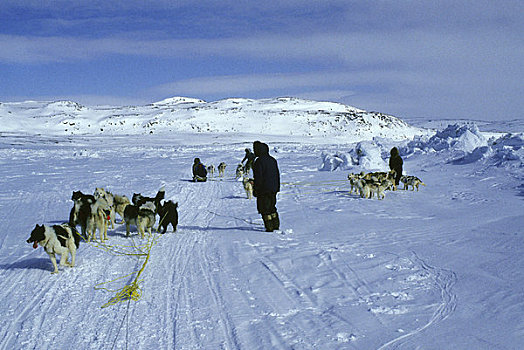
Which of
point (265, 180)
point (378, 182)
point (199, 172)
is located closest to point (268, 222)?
point (265, 180)

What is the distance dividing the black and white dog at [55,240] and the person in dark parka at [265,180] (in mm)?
3116

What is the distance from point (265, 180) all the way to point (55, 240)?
3.44 metres

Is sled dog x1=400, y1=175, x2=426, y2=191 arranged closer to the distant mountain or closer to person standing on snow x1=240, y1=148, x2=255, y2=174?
person standing on snow x1=240, y1=148, x2=255, y2=174

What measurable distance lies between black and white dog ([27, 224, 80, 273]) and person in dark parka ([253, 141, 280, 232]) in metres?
3.12

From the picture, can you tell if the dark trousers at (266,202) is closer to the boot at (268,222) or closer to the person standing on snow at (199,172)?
the boot at (268,222)

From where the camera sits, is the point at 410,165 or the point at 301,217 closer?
the point at 301,217

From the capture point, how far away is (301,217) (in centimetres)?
875

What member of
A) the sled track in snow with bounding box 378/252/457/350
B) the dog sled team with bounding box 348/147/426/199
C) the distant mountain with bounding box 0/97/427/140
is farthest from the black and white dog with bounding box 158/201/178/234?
the distant mountain with bounding box 0/97/427/140

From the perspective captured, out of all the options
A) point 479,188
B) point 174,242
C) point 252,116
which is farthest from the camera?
point 252,116

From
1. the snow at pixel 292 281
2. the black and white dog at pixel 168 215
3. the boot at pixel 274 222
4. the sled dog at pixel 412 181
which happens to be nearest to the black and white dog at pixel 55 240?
the snow at pixel 292 281

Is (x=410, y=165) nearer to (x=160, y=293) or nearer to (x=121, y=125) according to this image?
(x=160, y=293)

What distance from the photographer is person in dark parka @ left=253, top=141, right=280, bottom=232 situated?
7.11m

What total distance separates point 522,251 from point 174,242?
16.4 feet

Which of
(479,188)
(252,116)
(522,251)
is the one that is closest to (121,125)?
(252,116)
